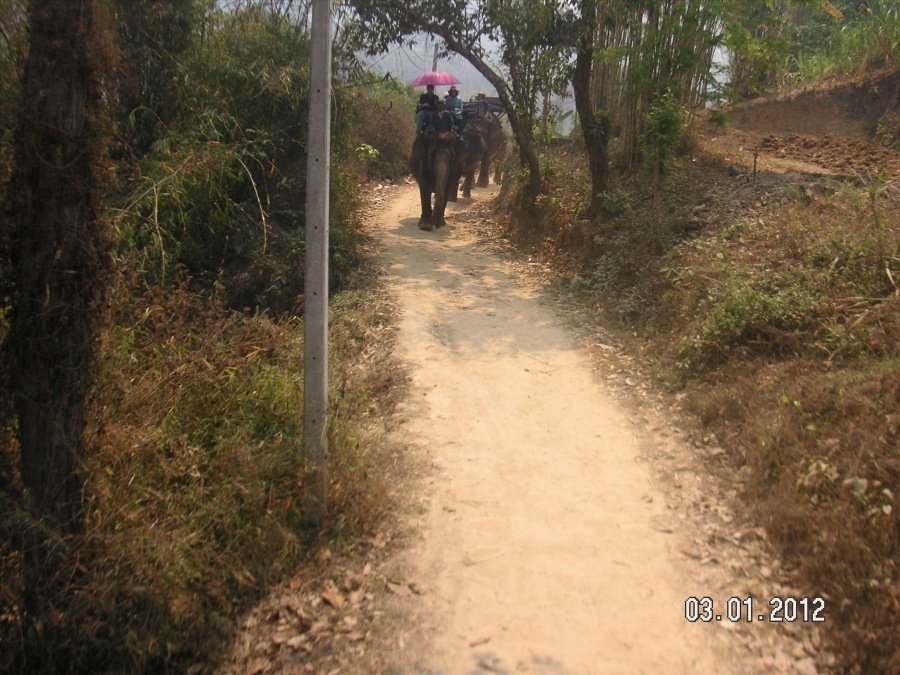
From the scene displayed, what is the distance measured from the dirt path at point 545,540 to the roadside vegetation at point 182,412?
1.73 ft

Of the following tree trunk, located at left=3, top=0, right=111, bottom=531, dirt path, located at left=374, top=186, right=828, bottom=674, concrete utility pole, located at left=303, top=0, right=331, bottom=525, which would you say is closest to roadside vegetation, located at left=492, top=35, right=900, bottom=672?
dirt path, located at left=374, top=186, right=828, bottom=674

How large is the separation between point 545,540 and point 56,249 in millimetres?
2815

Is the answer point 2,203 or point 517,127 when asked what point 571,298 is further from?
point 2,203

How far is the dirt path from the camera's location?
3.33 meters

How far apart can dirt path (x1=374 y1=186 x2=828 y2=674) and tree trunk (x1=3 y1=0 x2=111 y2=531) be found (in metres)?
1.81

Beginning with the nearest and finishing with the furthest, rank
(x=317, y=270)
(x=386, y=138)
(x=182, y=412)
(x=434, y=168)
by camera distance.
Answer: (x=317, y=270)
(x=182, y=412)
(x=434, y=168)
(x=386, y=138)

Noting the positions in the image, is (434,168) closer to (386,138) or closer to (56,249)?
(386,138)

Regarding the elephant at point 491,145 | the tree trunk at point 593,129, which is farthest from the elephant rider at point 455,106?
the tree trunk at point 593,129

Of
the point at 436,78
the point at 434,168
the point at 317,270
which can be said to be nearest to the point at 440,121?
the point at 434,168

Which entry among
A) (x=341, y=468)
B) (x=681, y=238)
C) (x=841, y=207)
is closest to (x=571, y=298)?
(x=681, y=238)

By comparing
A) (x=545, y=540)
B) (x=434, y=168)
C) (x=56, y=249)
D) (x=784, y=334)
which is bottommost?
(x=545, y=540)

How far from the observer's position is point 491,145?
16688 millimetres

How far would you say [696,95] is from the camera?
1059 cm

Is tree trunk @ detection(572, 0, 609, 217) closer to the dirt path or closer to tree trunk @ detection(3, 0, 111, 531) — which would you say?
the dirt path
